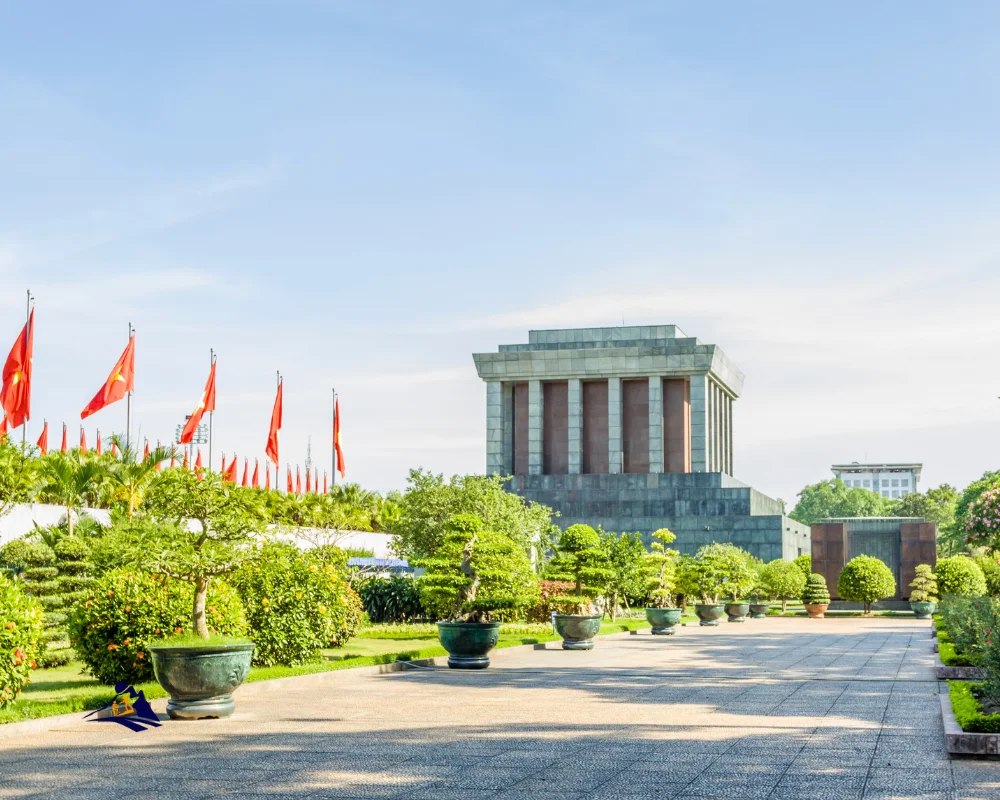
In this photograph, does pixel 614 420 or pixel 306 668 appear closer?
pixel 306 668

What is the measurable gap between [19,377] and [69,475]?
6637 millimetres

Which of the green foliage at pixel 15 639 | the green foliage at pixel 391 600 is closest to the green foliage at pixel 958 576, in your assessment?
the green foliage at pixel 391 600

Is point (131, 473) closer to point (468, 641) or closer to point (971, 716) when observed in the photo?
point (468, 641)

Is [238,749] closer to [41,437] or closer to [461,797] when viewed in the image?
[461,797]

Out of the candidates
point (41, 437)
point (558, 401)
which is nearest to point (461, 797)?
point (41, 437)

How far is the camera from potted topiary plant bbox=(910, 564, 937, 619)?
54.6 metres

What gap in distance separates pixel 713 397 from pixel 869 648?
228 feet

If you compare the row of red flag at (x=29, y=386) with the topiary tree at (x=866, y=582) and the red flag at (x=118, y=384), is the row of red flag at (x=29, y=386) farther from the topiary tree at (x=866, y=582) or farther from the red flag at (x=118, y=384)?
the topiary tree at (x=866, y=582)

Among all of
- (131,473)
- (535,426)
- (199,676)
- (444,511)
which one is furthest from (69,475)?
(535,426)

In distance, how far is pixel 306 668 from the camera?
19.8 meters

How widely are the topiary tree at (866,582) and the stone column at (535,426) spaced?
3822cm

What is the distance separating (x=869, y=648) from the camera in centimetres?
3047

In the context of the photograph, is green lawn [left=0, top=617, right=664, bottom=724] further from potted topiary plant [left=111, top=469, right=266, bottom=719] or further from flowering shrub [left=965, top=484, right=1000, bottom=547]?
flowering shrub [left=965, top=484, right=1000, bottom=547]

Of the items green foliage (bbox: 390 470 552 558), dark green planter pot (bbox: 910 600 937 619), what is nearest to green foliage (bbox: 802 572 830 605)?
dark green planter pot (bbox: 910 600 937 619)
